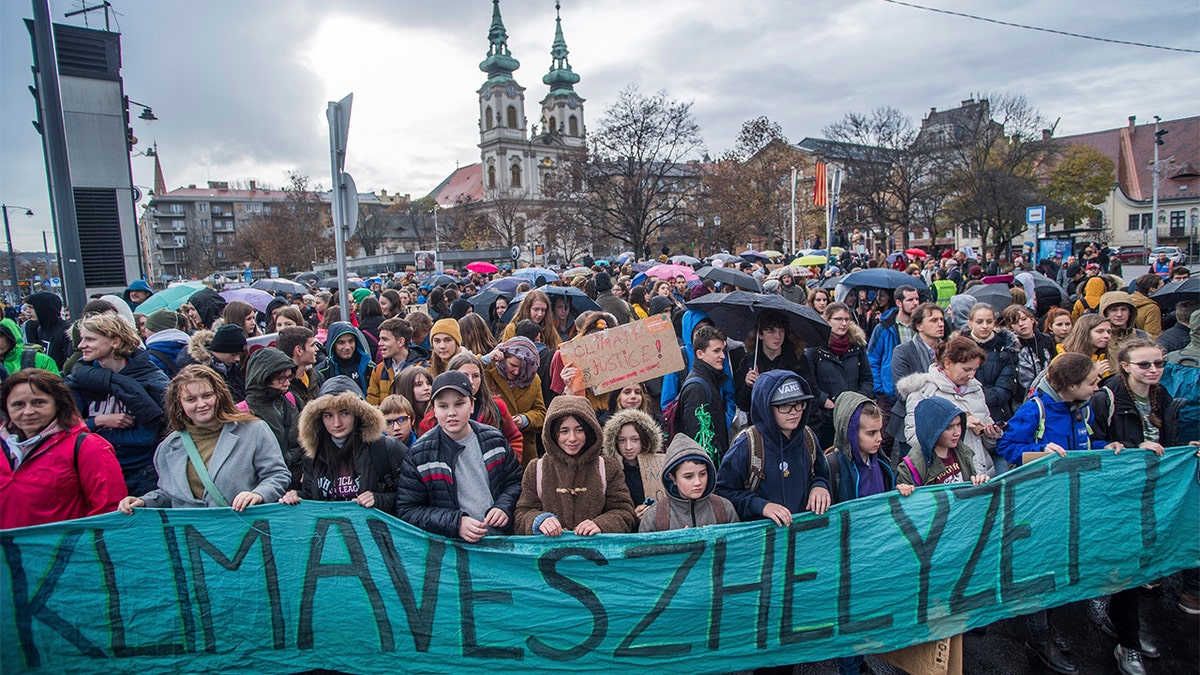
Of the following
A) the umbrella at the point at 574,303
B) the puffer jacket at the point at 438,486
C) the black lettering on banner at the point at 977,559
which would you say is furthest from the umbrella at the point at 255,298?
the black lettering on banner at the point at 977,559

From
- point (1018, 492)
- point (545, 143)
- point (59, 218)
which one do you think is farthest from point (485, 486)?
point (545, 143)

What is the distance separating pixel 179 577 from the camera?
11.4 ft

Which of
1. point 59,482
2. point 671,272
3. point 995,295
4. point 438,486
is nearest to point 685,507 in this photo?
point 438,486

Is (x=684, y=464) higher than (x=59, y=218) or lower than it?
lower

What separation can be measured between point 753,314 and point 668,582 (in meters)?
2.69

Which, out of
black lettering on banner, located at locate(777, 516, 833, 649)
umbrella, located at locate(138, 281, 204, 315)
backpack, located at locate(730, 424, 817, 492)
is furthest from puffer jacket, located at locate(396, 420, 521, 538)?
umbrella, located at locate(138, 281, 204, 315)

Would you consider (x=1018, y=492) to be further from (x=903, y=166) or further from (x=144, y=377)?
(x=903, y=166)

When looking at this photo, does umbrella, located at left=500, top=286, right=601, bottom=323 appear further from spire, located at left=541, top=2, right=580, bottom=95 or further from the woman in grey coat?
spire, located at left=541, top=2, right=580, bottom=95

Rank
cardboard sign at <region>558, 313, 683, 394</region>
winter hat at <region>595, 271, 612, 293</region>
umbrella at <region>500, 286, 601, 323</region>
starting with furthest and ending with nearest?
winter hat at <region>595, 271, 612, 293</region> < umbrella at <region>500, 286, 601, 323</region> < cardboard sign at <region>558, 313, 683, 394</region>

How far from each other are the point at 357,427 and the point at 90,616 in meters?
1.60

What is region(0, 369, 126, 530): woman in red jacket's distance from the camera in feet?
10.8

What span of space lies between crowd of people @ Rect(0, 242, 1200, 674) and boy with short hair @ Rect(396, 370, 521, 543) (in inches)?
0.4

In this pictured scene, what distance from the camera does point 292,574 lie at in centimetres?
349

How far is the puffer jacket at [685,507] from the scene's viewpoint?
3.33 meters
